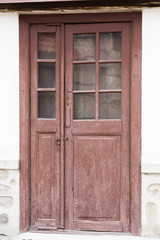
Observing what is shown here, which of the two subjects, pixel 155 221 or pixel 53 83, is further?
A: pixel 53 83

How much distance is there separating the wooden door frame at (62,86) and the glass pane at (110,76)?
0.21 m

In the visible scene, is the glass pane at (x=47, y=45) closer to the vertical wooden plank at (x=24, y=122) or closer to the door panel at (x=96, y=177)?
the vertical wooden plank at (x=24, y=122)

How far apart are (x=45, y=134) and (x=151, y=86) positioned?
1479 millimetres

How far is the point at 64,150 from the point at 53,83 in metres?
0.89

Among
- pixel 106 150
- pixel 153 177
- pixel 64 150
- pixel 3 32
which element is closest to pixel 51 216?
pixel 64 150

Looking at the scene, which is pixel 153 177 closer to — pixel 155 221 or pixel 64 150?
pixel 155 221

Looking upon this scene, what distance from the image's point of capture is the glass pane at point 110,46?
3.81 meters

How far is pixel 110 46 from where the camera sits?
382 cm

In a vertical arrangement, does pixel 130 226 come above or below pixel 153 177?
below

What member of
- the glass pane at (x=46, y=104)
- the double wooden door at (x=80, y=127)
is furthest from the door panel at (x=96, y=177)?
the glass pane at (x=46, y=104)

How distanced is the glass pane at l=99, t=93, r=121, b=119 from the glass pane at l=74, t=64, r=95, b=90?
0.21m

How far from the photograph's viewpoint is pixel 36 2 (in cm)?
361

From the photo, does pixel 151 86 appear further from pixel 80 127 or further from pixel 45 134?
pixel 45 134

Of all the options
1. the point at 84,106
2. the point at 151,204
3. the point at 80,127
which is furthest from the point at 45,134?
the point at 151,204
